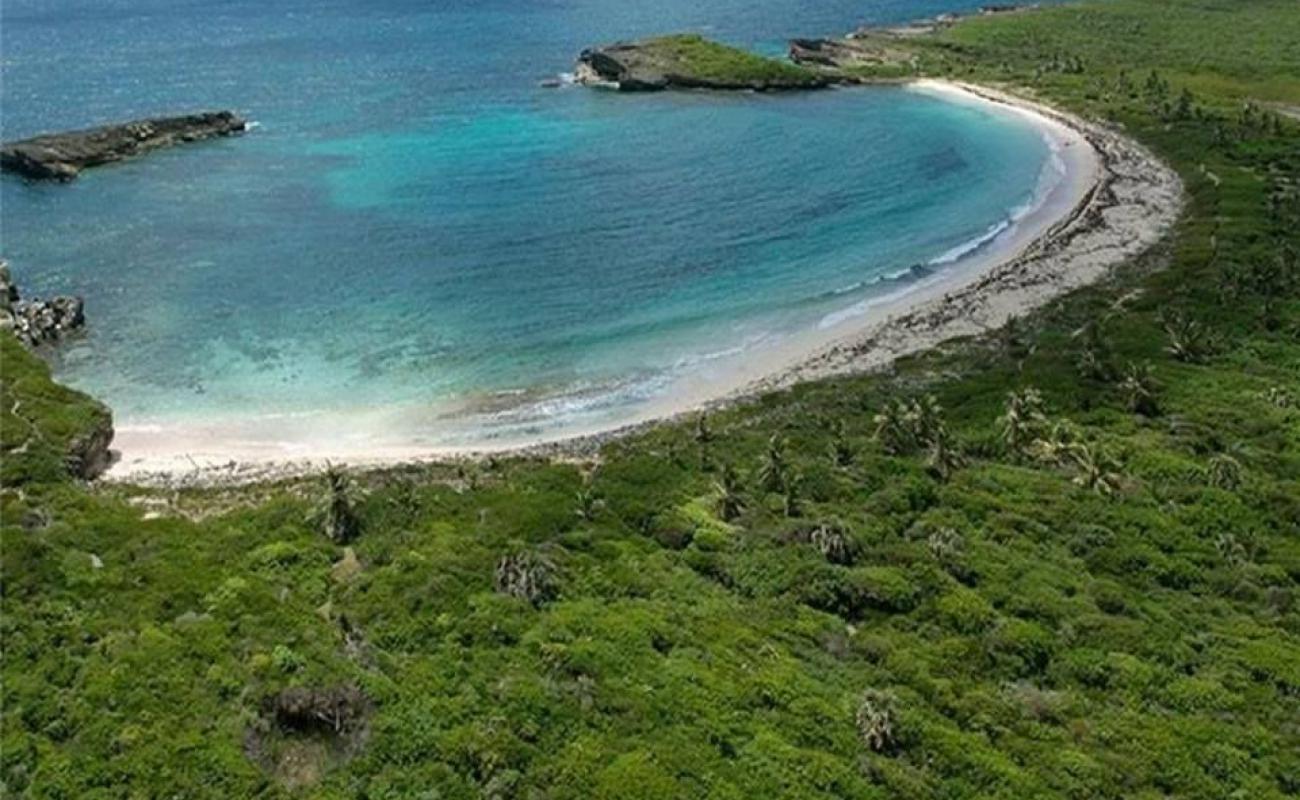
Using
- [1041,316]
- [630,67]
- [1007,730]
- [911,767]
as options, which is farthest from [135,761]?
[630,67]

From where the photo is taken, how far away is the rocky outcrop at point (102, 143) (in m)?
127

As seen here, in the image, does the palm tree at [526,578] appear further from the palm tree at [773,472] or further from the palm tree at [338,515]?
the palm tree at [773,472]

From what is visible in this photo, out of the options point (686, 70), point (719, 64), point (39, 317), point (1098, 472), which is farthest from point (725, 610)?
point (719, 64)

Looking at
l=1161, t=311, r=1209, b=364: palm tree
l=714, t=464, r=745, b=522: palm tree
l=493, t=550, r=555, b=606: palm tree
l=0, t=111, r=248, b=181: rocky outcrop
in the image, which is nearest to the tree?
l=714, t=464, r=745, b=522: palm tree

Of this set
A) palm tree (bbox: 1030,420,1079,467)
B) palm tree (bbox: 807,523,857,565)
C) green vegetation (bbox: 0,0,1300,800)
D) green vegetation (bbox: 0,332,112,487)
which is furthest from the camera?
palm tree (bbox: 1030,420,1079,467)

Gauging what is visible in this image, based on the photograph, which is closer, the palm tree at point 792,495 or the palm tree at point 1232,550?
the palm tree at point 1232,550

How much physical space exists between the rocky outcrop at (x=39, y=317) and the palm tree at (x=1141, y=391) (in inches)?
3181

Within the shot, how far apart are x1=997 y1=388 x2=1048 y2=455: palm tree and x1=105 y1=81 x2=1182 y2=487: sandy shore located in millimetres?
13345

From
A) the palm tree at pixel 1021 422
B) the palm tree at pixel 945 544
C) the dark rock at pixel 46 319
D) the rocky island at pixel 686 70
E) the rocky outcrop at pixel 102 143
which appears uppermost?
the rocky island at pixel 686 70

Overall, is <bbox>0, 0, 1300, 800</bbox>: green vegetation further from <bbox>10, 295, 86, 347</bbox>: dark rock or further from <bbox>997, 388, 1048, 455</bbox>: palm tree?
<bbox>10, 295, 86, 347</bbox>: dark rock

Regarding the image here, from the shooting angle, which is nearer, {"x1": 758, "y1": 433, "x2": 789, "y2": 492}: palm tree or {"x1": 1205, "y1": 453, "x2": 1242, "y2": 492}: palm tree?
{"x1": 758, "y1": 433, "x2": 789, "y2": 492}: palm tree

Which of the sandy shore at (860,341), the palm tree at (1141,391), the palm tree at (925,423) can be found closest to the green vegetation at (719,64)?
the sandy shore at (860,341)

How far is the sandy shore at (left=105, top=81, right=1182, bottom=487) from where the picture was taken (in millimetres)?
70438

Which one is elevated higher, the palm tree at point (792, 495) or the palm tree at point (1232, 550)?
the palm tree at point (792, 495)
